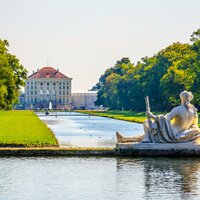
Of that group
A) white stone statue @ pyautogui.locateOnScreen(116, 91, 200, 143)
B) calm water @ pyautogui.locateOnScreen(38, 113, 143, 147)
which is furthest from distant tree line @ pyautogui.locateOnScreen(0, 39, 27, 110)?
white stone statue @ pyautogui.locateOnScreen(116, 91, 200, 143)

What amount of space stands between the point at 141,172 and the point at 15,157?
576 centimetres

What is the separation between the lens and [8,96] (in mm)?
92188

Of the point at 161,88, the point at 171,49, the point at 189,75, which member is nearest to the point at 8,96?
the point at 189,75

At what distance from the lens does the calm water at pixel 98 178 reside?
20031 mm

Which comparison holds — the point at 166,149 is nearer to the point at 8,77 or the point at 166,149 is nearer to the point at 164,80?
the point at 8,77

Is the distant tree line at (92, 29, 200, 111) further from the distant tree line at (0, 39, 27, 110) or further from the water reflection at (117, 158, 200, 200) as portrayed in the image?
the water reflection at (117, 158, 200, 200)

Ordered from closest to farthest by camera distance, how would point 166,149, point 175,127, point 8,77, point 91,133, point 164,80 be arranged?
point 166,149, point 175,127, point 91,133, point 8,77, point 164,80

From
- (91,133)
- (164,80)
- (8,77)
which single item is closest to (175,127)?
(91,133)

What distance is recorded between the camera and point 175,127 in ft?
94.3

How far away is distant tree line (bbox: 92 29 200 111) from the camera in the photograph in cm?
8712

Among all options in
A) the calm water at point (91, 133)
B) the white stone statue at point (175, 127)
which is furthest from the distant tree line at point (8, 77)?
the white stone statue at point (175, 127)

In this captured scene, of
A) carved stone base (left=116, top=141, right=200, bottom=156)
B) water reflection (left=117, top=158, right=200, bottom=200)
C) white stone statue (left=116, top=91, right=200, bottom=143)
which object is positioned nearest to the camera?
water reflection (left=117, top=158, right=200, bottom=200)

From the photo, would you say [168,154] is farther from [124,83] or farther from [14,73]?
[124,83]

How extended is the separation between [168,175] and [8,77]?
66758 mm
